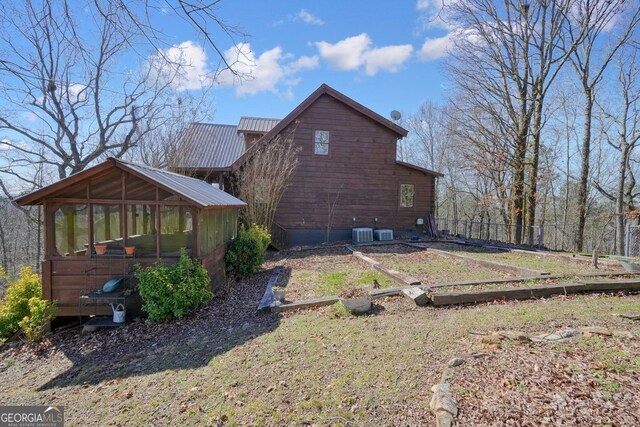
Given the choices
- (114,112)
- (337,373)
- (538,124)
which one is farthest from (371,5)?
(114,112)

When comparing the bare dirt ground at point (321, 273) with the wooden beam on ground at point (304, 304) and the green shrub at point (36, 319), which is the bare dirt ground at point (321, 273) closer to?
the wooden beam on ground at point (304, 304)

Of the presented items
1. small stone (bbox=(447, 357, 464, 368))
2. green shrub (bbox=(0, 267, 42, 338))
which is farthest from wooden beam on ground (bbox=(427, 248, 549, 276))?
green shrub (bbox=(0, 267, 42, 338))

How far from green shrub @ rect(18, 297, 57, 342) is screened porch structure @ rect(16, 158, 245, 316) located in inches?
7.6

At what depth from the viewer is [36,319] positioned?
589 cm

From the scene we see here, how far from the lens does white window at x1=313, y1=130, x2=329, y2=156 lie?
14.9 meters

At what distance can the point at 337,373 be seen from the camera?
339 centimetres

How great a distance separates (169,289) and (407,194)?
11.9 m

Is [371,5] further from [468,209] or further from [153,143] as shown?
[468,209]

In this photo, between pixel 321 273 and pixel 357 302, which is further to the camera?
pixel 321 273

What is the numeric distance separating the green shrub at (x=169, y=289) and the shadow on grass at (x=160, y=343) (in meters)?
0.24

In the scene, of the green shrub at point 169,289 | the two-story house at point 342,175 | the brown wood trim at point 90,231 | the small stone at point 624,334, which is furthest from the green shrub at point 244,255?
the small stone at point 624,334

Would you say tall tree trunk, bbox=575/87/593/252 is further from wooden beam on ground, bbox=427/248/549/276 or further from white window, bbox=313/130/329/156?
white window, bbox=313/130/329/156

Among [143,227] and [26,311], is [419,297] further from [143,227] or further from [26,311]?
Result: [26,311]

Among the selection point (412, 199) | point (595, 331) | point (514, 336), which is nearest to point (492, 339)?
point (514, 336)
